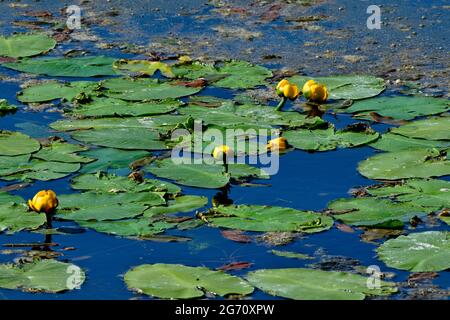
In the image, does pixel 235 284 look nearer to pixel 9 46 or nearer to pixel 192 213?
pixel 192 213

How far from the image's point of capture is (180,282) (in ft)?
12.2

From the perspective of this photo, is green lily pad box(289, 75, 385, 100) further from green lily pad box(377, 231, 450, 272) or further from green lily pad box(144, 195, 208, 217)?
green lily pad box(377, 231, 450, 272)

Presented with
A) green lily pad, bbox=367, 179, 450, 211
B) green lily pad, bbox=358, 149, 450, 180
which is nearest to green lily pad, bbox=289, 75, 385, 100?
green lily pad, bbox=358, 149, 450, 180

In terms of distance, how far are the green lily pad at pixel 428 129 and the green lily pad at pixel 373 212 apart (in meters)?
0.72

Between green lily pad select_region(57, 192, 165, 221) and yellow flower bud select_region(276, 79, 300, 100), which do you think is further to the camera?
yellow flower bud select_region(276, 79, 300, 100)

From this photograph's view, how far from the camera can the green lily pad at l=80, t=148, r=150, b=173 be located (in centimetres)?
470

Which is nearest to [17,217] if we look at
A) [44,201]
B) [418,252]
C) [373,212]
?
[44,201]

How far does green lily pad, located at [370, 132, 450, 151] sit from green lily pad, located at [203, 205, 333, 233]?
2.54ft

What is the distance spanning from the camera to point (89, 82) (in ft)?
18.7

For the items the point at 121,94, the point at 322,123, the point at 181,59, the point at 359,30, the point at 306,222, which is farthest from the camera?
the point at 359,30

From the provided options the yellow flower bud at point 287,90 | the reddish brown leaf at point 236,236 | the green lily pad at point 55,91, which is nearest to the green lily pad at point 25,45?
the green lily pad at point 55,91

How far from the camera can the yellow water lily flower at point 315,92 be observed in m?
5.33

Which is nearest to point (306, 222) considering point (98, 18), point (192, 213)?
point (192, 213)

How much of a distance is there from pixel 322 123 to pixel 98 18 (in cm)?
228
